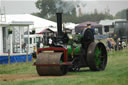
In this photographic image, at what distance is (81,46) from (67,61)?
114 centimetres

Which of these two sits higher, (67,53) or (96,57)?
(67,53)

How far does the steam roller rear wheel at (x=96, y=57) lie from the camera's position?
15945 mm

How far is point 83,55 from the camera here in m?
16.1

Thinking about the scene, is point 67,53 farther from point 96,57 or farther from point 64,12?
point 64,12

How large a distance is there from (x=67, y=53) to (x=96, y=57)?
1885 mm

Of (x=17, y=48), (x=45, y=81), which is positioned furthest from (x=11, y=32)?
(x=45, y=81)

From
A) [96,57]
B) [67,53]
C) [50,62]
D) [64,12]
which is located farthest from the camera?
[64,12]

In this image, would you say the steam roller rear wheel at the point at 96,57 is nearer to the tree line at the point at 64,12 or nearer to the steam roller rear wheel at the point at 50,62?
the steam roller rear wheel at the point at 50,62

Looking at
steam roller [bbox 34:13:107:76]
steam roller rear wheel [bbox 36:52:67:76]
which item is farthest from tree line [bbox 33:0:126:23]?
steam roller rear wheel [bbox 36:52:67:76]

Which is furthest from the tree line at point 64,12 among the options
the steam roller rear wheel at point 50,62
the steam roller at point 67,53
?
the steam roller rear wheel at point 50,62

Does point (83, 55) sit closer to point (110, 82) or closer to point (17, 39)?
point (110, 82)

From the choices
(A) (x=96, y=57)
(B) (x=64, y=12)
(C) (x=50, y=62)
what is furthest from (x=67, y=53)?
(B) (x=64, y=12)

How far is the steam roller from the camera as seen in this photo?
47.4ft

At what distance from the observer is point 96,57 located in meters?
16.5
